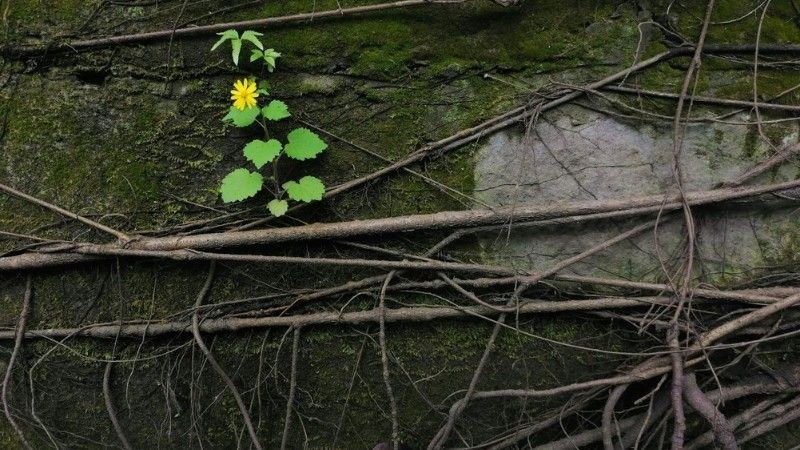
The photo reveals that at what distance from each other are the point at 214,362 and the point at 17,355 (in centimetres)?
75

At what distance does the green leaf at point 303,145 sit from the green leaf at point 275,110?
A: 2.8 inches

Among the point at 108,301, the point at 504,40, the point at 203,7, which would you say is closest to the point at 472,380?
the point at 504,40

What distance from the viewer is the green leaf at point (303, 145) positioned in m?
1.90

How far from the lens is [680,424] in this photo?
1707 millimetres

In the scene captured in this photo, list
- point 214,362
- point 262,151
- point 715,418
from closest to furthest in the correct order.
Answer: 1. point 715,418
2. point 262,151
3. point 214,362

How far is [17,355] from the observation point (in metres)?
2.00

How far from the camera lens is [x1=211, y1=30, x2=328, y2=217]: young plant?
1.85 metres

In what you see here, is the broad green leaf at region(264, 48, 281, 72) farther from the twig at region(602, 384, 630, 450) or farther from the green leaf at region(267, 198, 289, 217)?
the twig at region(602, 384, 630, 450)

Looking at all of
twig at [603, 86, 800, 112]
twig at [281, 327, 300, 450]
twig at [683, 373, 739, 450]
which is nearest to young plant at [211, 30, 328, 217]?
twig at [281, 327, 300, 450]

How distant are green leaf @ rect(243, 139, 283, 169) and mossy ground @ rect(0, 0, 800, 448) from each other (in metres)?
0.18

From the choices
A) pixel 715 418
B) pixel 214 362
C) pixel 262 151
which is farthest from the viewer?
pixel 214 362

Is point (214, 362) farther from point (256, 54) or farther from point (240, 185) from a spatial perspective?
point (256, 54)

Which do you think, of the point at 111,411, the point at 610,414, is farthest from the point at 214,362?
the point at 610,414

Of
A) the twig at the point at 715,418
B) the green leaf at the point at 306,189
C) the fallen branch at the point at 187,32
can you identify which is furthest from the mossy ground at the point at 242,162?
the twig at the point at 715,418
